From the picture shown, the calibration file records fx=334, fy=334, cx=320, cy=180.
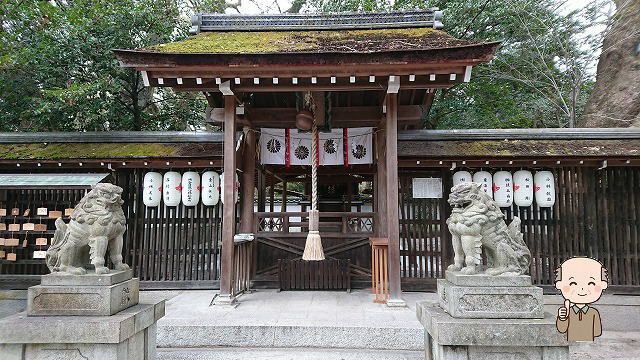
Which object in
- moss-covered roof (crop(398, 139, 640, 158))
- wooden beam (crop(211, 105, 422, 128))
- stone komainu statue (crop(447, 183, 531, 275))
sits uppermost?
wooden beam (crop(211, 105, 422, 128))

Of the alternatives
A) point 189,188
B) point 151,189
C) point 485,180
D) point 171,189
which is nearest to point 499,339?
point 485,180

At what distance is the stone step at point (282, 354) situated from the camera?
4.57 meters

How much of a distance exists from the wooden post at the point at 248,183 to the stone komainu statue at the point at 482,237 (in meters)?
4.77

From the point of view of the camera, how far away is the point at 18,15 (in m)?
9.74

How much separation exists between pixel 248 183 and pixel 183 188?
137 centimetres

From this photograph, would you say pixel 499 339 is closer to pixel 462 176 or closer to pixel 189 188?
pixel 462 176

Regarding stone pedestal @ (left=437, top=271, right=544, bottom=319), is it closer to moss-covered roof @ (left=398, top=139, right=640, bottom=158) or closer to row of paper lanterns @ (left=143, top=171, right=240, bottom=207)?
moss-covered roof @ (left=398, top=139, right=640, bottom=158)

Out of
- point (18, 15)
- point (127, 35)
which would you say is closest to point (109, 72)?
point (127, 35)

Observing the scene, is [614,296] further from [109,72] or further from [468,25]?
[109,72]

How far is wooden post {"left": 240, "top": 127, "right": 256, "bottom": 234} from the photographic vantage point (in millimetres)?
7480

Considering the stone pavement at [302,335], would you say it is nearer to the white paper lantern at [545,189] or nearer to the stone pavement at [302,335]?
the stone pavement at [302,335]

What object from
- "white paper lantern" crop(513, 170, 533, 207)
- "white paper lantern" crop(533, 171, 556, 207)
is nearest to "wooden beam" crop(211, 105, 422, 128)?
"white paper lantern" crop(513, 170, 533, 207)

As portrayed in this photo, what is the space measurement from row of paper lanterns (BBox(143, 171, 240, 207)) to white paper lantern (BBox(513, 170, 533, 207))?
588cm

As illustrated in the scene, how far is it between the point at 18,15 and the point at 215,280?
9.85 m
